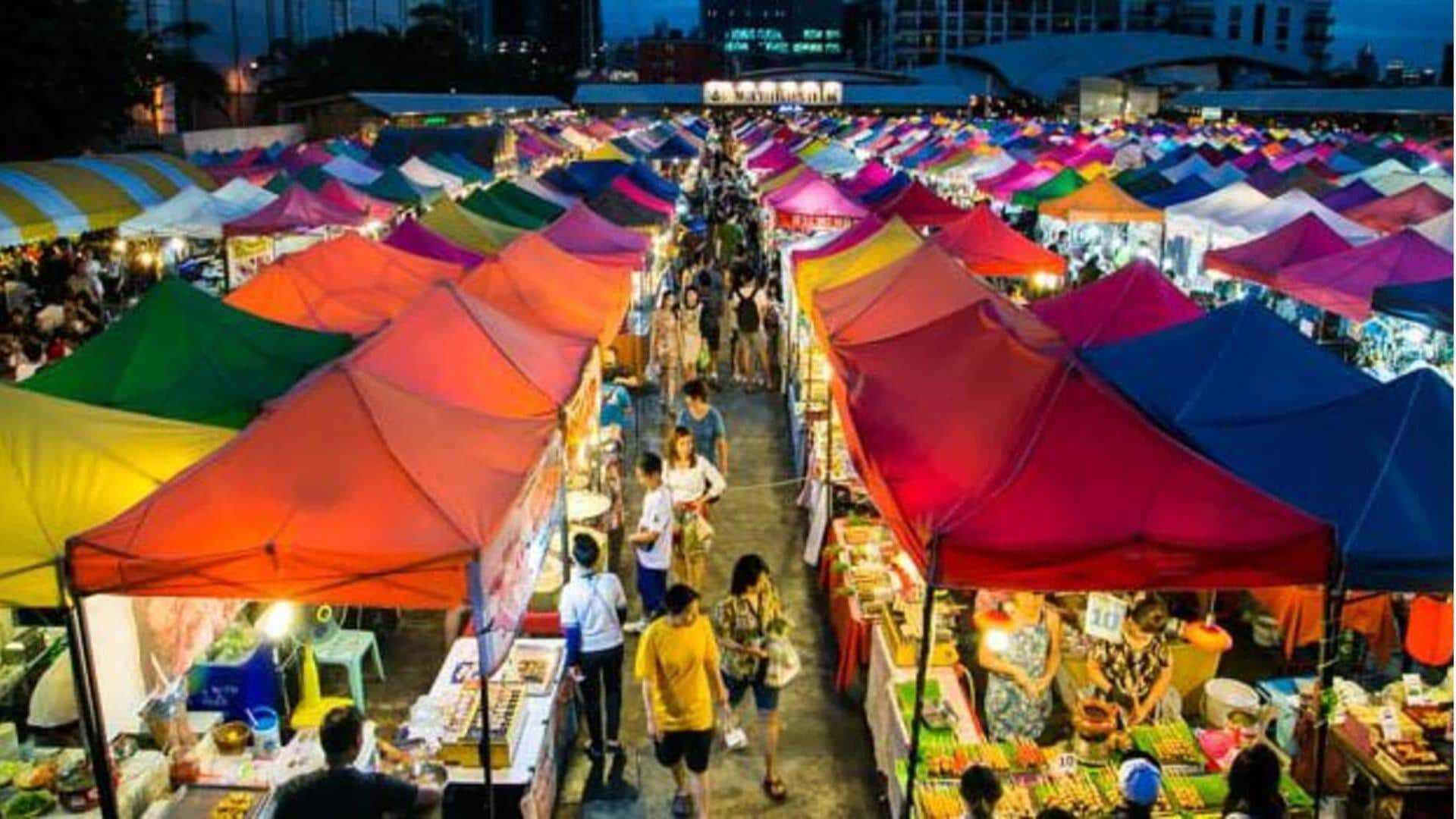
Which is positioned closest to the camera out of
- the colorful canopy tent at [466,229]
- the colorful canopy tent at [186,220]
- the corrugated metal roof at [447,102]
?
the colorful canopy tent at [466,229]

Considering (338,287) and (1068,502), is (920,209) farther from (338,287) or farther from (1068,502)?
(1068,502)

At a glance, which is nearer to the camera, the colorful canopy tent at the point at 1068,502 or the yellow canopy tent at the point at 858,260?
the colorful canopy tent at the point at 1068,502

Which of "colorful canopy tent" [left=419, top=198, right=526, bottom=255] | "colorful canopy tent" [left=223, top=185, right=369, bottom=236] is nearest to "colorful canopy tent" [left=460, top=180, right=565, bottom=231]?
"colorful canopy tent" [left=419, top=198, right=526, bottom=255]

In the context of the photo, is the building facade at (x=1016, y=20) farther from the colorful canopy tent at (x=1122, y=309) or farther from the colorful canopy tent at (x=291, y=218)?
the colorful canopy tent at (x=1122, y=309)

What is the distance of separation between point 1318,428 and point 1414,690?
4.47 feet

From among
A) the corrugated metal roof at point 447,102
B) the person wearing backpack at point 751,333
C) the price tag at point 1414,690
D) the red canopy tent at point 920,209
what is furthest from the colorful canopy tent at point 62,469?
the corrugated metal roof at point 447,102

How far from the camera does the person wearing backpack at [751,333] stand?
14.6 meters

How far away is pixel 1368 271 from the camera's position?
11.5 metres

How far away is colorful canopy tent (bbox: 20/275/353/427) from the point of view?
7344 mm

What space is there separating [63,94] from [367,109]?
25.0 m

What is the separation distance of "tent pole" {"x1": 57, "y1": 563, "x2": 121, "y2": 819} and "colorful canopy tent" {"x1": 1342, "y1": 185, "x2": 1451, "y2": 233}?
51.4ft

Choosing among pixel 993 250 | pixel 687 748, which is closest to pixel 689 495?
pixel 687 748

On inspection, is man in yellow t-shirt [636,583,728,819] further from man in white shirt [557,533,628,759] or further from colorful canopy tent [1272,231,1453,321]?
colorful canopy tent [1272,231,1453,321]

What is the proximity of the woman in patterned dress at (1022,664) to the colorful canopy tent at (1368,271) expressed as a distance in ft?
21.3
